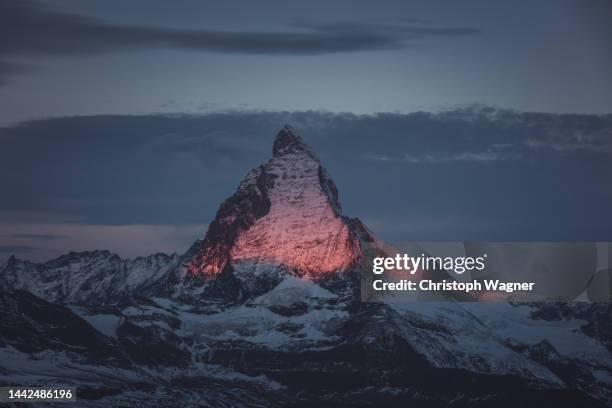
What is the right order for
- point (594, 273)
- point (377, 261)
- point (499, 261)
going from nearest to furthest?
point (377, 261) → point (499, 261) → point (594, 273)

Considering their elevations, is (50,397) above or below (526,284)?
below

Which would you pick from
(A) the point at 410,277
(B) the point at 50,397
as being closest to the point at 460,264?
(A) the point at 410,277

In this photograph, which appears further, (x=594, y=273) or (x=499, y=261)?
(x=594, y=273)

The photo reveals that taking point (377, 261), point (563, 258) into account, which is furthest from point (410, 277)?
point (563, 258)

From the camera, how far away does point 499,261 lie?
6481 inches

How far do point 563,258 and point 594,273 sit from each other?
10.0 metres

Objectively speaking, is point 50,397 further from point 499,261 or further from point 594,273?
point 594,273

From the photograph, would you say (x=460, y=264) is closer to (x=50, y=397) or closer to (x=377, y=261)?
(x=377, y=261)

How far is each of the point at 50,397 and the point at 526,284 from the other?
194ft

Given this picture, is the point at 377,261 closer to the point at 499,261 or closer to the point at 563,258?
the point at 499,261

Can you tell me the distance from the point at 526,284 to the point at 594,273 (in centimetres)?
2635

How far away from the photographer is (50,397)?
162 metres

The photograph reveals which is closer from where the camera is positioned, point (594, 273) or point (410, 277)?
point (410, 277)

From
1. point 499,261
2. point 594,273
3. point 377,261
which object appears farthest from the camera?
point 594,273
